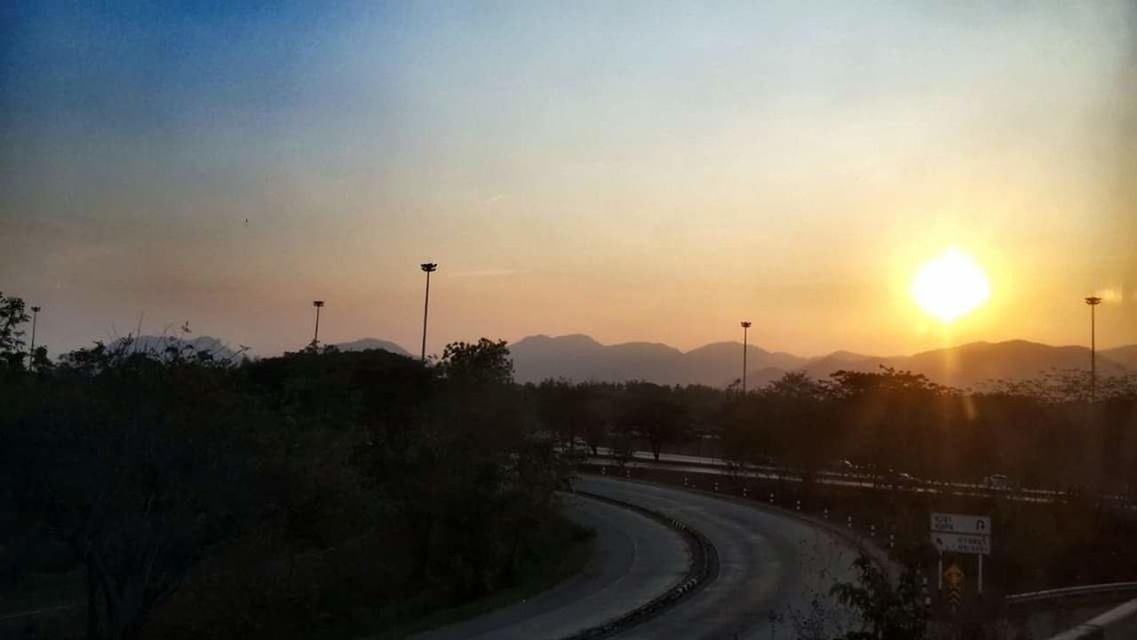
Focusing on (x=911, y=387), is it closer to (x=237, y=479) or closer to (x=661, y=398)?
(x=661, y=398)

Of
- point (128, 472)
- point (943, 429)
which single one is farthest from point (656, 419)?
point (128, 472)

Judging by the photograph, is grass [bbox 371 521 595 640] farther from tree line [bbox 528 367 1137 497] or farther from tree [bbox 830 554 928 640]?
tree [bbox 830 554 928 640]

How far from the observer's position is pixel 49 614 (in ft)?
76.4

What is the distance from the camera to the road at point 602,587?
23.2 meters

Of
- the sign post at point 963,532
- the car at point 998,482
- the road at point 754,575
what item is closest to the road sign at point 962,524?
the sign post at point 963,532

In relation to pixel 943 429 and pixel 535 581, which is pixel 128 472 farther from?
pixel 943 429

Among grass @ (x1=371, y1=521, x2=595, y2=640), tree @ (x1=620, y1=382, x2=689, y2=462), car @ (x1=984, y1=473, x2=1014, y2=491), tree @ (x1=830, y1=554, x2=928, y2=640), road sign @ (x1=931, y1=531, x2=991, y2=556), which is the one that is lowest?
grass @ (x1=371, y1=521, x2=595, y2=640)

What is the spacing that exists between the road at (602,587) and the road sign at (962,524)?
794 centimetres

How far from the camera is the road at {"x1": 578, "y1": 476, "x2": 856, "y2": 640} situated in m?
21.8

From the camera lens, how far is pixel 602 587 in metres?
29.2

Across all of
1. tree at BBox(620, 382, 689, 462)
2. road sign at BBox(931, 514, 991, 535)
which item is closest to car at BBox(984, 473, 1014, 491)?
road sign at BBox(931, 514, 991, 535)

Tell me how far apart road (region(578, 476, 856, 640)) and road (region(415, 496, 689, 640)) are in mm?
1339

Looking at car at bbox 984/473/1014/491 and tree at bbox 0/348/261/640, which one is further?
car at bbox 984/473/1014/491

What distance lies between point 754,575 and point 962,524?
11.8 m
